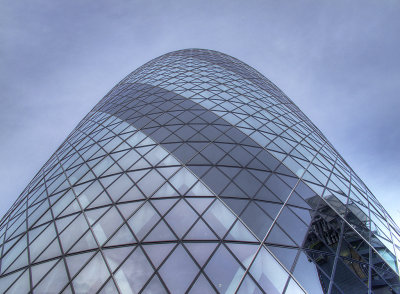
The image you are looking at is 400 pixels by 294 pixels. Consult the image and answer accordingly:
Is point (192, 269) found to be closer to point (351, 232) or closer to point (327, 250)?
point (327, 250)

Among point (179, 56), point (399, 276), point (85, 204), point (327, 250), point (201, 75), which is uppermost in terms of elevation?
point (179, 56)

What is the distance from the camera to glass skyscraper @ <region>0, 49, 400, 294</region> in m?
9.04

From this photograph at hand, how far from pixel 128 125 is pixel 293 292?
1573 centimetres

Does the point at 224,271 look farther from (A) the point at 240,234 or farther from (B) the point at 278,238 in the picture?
(B) the point at 278,238

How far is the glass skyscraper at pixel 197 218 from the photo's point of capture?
356 inches

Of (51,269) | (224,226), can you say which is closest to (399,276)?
(224,226)

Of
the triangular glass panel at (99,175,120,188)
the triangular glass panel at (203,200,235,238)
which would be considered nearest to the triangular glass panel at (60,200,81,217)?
the triangular glass panel at (99,175,120,188)

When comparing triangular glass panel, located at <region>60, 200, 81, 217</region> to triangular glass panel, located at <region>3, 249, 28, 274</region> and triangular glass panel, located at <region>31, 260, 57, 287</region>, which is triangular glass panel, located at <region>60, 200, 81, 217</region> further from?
triangular glass panel, located at <region>31, 260, 57, 287</region>

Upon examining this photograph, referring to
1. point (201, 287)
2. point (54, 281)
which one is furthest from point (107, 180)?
point (201, 287)

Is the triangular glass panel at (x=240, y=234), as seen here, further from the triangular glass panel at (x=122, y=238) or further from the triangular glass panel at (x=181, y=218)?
the triangular glass panel at (x=122, y=238)

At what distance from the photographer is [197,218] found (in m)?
10.6

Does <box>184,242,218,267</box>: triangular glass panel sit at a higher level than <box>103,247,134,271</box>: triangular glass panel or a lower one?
higher

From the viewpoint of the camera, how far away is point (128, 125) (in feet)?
63.8

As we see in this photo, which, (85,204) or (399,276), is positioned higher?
(399,276)
